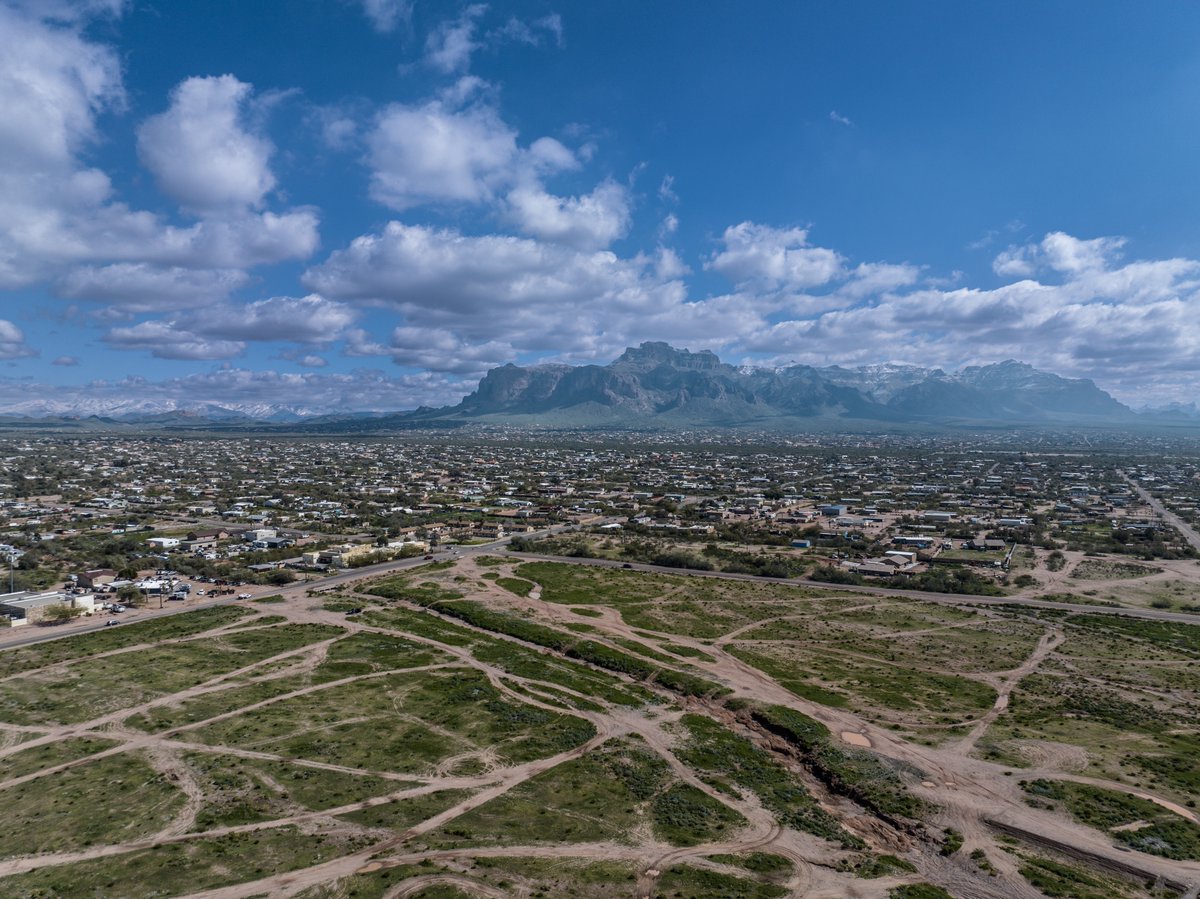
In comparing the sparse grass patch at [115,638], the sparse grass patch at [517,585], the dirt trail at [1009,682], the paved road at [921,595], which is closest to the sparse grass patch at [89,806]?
the sparse grass patch at [115,638]

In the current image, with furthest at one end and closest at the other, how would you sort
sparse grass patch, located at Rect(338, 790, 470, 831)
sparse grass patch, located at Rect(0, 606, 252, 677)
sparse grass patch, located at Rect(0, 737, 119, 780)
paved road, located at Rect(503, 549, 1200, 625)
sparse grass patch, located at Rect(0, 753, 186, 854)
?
paved road, located at Rect(503, 549, 1200, 625), sparse grass patch, located at Rect(0, 606, 252, 677), sparse grass patch, located at Rect(0, 737, 119, 780), sparse grass patch, located at Rect(338, 790, 470, 831), sparse grass patch, located at Rect(0, 753, 186, 854)

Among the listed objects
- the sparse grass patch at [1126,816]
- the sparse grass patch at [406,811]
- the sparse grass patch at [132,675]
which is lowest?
the sparse grass patch at [1126,816]

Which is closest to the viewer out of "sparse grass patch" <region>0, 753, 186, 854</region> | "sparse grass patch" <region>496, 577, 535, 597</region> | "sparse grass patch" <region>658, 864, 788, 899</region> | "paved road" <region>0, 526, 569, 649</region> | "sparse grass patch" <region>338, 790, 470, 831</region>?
"sparse grass patch" <region>658, 864, 788, 899</region>

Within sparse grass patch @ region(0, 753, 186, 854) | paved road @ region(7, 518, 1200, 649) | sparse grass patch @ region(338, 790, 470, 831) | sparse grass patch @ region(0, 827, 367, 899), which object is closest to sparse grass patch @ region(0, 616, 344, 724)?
sparse grass patch @ region(0, 753, 186, 854)

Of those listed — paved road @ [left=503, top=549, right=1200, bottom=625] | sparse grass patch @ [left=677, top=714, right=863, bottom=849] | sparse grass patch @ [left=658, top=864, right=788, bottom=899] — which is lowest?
paved road @ [left=503, top=549, right=1200, bottom=625]

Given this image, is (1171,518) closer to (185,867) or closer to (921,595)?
(921,595)

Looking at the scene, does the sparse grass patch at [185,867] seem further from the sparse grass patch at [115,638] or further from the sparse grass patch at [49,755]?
the sparse grass patch at [115,638]

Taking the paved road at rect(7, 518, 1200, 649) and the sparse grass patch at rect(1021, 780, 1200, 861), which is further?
the paved road at rect(7, 518, 1200, 649)

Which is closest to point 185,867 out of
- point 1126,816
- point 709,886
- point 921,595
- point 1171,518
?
point 709,886

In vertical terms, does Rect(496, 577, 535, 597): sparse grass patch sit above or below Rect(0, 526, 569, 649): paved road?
below

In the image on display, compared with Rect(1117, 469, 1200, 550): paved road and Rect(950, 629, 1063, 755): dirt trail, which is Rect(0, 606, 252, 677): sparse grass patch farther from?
Rect(1117, 469, 1200, 550): paved road
